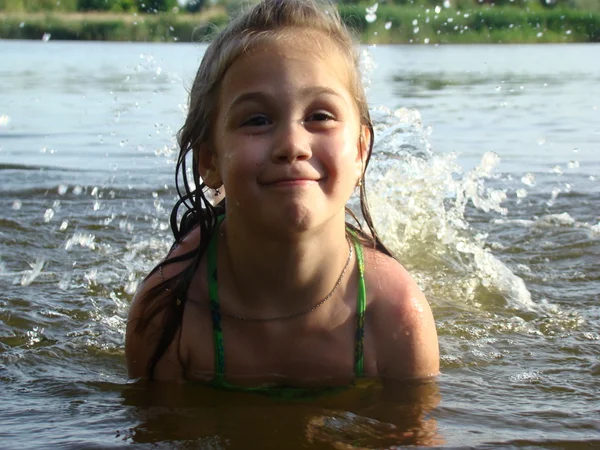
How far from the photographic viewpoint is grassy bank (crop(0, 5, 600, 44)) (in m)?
22.7

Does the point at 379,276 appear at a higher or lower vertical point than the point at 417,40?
lower

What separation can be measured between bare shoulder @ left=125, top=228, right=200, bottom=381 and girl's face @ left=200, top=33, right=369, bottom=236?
1.31ft

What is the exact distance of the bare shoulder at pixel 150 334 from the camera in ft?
9.73

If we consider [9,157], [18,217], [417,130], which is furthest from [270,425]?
[9,157]

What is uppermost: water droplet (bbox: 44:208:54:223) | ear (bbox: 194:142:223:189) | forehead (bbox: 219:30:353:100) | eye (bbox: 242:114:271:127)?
forehead (bbox: 219:30:353:100)

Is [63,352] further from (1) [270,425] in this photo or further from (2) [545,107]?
(2) [545,107]

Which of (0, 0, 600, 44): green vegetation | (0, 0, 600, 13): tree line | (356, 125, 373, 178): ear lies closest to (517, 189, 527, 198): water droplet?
(356, 125, 373, 178): ear

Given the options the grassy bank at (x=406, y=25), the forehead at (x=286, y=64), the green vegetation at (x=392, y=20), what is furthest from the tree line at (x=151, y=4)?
the forehead at (x=286, y=64)

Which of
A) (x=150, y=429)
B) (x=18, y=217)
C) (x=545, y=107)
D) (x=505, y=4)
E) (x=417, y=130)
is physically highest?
(x=505, y=4)

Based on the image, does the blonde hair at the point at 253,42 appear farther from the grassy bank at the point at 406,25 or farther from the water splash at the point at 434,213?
the grassy bank at the point at 406,25

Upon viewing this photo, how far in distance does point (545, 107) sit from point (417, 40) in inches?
702

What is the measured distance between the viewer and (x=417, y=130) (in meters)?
6.41

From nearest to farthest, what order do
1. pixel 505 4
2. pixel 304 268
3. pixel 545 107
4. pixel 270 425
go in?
pixel 270 425 → pixel 304 268 → pixel 545 107 → pixel 505 4

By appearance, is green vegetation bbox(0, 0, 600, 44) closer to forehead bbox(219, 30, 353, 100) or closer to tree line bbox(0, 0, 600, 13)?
tree line bbox(0, 0, 600, 13)
